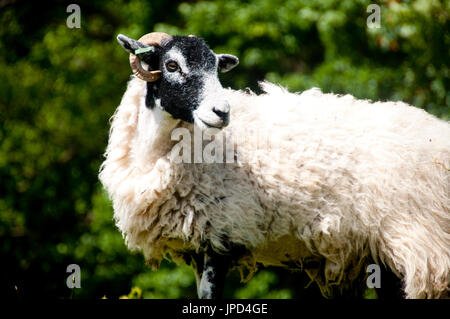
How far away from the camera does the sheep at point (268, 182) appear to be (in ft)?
14.7

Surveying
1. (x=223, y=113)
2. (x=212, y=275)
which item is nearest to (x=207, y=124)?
(x=223, y=113)

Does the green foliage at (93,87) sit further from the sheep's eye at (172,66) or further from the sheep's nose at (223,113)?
the sheep's nose at (223,113)

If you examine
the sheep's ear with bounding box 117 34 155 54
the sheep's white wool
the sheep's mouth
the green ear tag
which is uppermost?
the sheep's ear with bounding box 117 34 155 54

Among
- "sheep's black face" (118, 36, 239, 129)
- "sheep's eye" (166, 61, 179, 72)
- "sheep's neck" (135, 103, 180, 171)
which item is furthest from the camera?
"sheep's neck" (135, 103, 180, 171)

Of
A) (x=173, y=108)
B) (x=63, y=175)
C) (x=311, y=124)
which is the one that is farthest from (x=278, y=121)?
(x=63, y=175)

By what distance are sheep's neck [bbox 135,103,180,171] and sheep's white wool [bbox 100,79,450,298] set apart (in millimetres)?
11

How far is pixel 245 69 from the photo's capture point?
11102 millimetres

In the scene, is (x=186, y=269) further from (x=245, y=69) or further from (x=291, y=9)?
(x=291, y=9)

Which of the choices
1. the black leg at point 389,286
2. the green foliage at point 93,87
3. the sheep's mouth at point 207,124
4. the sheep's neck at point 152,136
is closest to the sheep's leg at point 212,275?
the sheep's neck at point 152,136

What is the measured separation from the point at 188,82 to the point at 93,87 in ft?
27.2

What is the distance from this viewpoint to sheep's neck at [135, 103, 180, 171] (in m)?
4.57
